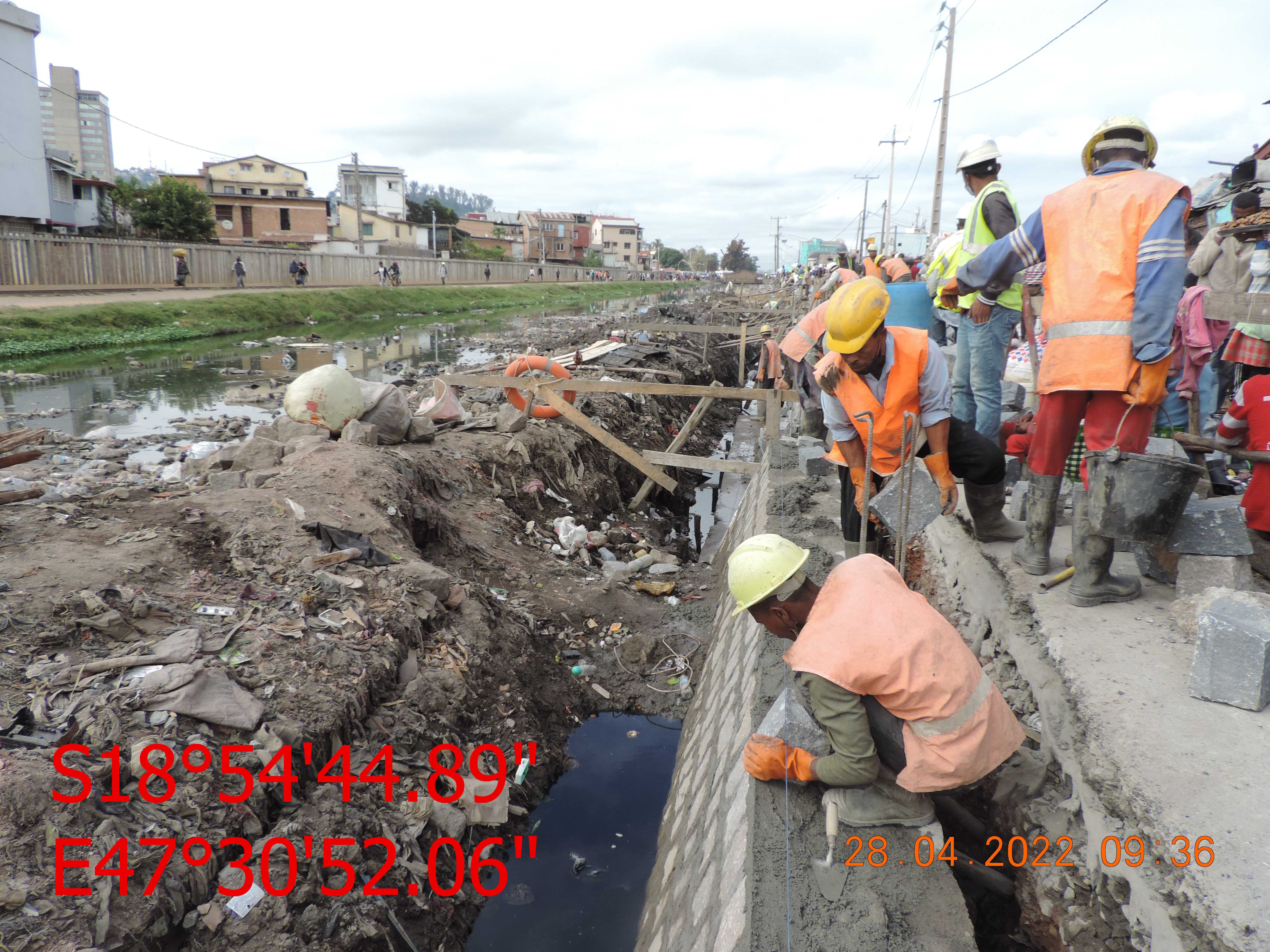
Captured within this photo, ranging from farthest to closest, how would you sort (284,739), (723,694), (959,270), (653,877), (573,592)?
(573,592) < (723,694) < (653,877) < (959,270) < (284,739)

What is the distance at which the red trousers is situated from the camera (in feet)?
9.04

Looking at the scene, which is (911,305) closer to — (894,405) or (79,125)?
(894,405)

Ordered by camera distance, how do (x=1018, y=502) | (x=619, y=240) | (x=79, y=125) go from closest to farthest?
1. (x=1018, y=502)
2. (x=79, y=125)
3. (x=619, y=240)

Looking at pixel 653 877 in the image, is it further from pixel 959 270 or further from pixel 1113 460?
pixel 959 270

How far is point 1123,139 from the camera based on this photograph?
2.83 metres

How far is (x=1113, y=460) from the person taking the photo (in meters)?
2.65

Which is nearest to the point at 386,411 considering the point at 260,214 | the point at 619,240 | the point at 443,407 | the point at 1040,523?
the point at 443,407

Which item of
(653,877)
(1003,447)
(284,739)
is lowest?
(653,877)

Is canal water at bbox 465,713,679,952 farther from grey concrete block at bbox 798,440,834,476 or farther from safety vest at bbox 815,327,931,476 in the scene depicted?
grey concrete block at bbox 798,440,834,476

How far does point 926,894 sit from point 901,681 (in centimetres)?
70


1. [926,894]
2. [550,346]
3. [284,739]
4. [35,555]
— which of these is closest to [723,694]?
[926,894]

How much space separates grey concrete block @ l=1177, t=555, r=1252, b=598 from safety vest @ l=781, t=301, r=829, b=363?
93.6 inches

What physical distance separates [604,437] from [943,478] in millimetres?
4809

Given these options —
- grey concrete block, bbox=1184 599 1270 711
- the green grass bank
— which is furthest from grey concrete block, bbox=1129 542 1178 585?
the green grass bank
